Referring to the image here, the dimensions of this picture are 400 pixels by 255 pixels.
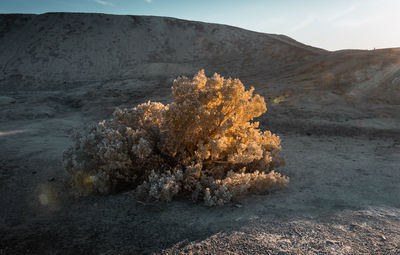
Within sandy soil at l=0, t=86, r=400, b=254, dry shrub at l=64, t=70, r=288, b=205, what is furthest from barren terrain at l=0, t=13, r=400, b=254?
dry shrub at l=64, t=70, r=288, b=205

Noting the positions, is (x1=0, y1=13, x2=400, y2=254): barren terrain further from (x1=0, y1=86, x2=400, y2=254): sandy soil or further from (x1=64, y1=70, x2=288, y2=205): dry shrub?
(x1=64, y1=70, x2=288, y2=205): dry shrub

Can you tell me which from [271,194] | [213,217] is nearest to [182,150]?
[213,217]

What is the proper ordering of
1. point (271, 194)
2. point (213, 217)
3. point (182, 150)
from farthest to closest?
point (182, 150) < point (271, 194) < point (213, 217)

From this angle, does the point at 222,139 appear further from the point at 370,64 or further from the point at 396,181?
the point at 370,64

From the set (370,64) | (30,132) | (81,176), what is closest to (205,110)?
(81,176)

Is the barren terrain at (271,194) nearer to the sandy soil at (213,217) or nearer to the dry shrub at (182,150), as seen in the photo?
the sandy soil at (213,217)

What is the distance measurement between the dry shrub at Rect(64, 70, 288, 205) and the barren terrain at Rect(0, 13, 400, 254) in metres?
0.19

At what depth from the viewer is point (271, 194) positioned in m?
3.42

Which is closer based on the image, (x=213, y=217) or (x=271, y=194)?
(x=213, y=217)

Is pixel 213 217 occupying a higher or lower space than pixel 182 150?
lower

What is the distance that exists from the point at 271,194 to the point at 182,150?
1293 millimetres

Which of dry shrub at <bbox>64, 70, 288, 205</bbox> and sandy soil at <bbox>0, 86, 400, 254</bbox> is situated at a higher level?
dry shrub at <bbox>64, 70, 288, 205</bbox>

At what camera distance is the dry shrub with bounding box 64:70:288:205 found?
3207 mm

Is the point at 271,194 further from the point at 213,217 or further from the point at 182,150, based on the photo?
the point at 182,150
